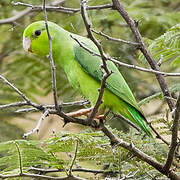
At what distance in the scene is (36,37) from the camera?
3117 millimetres

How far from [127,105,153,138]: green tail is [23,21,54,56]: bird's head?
718 mm

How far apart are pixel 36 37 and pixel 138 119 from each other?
889 mm

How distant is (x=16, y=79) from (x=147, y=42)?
2269 mm

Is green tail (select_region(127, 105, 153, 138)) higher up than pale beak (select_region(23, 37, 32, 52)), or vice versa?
pale beak (select_region(23, 37, 32, 52))

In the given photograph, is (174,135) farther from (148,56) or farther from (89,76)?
(89,76)

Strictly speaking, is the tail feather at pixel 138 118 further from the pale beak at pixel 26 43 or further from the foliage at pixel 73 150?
the pale beak at pixel 26 43

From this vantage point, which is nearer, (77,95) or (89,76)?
(89,76)

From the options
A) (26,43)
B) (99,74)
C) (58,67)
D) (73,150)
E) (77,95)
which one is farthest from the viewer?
(58,67)

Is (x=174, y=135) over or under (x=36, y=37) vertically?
under

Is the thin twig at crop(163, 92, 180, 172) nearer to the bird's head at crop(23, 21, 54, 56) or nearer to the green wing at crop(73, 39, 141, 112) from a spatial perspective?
the green wing at crop(73, 39, 141, 112)

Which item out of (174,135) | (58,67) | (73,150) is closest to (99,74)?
(73,150)

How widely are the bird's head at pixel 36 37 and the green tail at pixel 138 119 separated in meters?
0.72

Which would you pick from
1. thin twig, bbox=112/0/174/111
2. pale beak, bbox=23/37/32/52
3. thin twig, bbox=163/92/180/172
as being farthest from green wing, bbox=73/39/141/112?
thin twig, bbox=163/92/180/172

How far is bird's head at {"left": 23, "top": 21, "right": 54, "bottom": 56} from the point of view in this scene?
3.10 meters
